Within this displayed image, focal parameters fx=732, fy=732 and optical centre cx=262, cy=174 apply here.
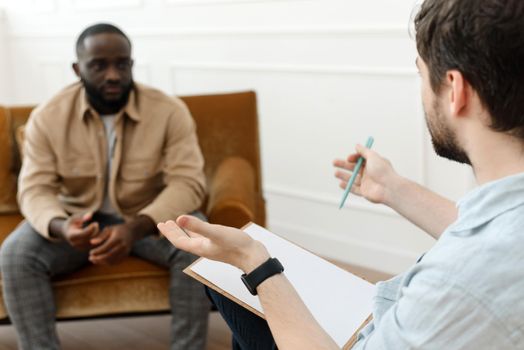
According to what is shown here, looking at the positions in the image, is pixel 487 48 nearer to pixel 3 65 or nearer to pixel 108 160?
pixel 108 160

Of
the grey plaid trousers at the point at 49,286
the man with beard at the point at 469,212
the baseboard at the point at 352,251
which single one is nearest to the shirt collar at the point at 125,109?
the grey plaid trousers at the point at 49,286

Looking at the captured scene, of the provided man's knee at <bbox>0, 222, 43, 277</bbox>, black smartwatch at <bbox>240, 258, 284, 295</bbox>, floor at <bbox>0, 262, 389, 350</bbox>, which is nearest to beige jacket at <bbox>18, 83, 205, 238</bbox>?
man's knee at <bbox>0, 222, 43, 277</bbox>

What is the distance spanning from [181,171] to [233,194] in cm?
18

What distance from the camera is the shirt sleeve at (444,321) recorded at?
2.92 ft

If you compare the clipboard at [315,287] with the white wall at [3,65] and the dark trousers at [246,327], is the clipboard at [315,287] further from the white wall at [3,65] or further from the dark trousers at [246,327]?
the white wall at [3,65]

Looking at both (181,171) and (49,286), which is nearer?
(49,286)

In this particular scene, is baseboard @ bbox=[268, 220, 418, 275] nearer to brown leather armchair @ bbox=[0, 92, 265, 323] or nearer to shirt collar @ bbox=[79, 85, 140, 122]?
brown leather armchair @ bbox=[0, 92, 265, 323]

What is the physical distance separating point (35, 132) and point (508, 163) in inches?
68.3

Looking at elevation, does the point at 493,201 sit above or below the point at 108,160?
above

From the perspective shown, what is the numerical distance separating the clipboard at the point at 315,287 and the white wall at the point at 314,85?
128 centimetres

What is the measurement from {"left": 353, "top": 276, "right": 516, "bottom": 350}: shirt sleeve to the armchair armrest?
4.33ft

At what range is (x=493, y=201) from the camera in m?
0.93

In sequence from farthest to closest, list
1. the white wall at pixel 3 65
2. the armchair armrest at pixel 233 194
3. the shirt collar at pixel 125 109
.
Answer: the white wall at pixel 3 65
the shirt collar at pixel 125 109
the armchair armrest at pixel 233 194

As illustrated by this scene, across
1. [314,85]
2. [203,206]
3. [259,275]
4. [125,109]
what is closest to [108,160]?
[125,109]
